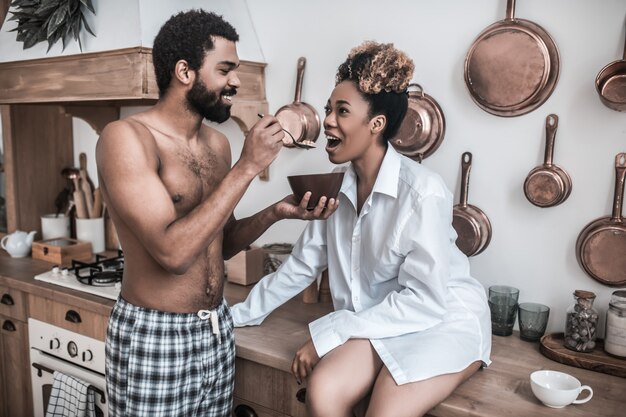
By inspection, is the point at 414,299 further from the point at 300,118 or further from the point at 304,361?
the point at 300,118

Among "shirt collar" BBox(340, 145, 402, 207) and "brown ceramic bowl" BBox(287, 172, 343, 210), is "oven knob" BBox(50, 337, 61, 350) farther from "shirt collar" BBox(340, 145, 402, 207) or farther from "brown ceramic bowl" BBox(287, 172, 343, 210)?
"shirt collar" BBox(340, 145, 402, 207)

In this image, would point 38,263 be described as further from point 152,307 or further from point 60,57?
point 152,307

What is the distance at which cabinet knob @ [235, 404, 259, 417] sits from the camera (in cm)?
169

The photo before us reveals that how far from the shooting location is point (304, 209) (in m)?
1.54

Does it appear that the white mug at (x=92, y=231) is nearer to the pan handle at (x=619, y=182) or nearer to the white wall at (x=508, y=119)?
the white wall at (x=508, y=119)

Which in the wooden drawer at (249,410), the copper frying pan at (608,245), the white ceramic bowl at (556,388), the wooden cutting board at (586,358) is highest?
the copper frying pan at (608,245)

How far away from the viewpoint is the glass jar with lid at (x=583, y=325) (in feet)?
5.23

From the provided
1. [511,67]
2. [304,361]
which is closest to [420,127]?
[511,67]

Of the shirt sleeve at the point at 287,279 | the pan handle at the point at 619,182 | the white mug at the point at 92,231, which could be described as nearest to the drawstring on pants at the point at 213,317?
the shirt sleeve at the point at 287,279

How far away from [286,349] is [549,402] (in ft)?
2.25

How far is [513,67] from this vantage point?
172 centimetres

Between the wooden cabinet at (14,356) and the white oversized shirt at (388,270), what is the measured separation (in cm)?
119

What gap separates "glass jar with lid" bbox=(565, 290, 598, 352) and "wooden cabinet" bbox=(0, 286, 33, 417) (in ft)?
6.78

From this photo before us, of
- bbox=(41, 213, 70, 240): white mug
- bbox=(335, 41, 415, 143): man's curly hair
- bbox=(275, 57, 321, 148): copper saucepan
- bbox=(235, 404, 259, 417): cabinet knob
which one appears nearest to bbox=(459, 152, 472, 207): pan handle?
bbox=(335, 41, 415, 143): man's curly hair
